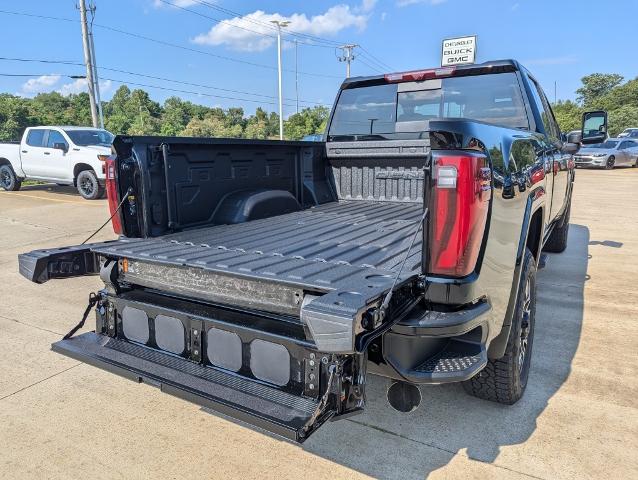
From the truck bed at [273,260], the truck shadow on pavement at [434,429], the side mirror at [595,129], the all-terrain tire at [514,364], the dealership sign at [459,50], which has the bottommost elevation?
the truck shadow on pavement at [434,429]

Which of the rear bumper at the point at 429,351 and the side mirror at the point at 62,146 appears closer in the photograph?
the rear bumper at the point at 429,351

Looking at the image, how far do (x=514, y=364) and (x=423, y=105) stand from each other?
8.97 feet

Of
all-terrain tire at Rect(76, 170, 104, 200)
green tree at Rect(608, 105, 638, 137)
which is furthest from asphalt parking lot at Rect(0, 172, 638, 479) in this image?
Answer: green tree at Rect(608, 105, 638, 137)

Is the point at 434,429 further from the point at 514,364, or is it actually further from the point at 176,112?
the point at 176,112

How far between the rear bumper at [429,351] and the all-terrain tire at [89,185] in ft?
40.5

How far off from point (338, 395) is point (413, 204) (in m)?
2.85

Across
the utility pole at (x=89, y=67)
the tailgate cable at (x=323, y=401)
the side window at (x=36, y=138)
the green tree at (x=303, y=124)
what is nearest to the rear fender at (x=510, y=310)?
the tailgate cable at (x=323, y=401)

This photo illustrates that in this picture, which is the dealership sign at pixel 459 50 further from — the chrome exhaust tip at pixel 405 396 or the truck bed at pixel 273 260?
the chrome exhaust tip at pixel 405 396

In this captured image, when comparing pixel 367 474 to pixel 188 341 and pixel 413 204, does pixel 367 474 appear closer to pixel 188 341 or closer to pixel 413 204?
pixel 188 341

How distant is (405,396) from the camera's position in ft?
6.95

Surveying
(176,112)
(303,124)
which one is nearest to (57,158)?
(303,124)

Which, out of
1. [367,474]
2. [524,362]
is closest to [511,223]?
[524,362]

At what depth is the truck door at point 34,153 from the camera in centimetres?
1346

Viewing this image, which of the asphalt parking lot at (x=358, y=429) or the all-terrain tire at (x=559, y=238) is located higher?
the all-terrain tire at (x=559, y=238)
